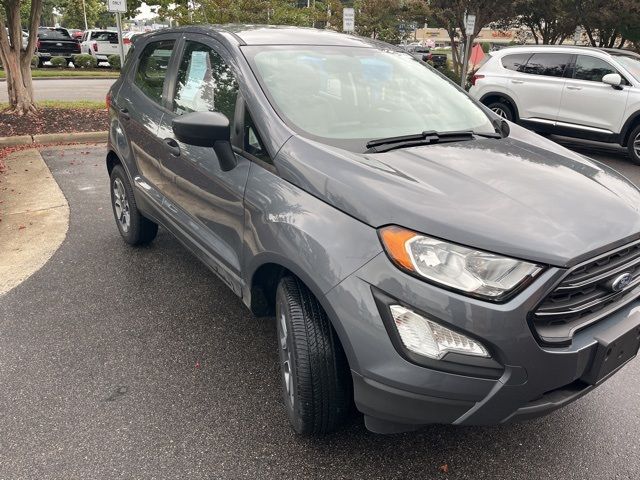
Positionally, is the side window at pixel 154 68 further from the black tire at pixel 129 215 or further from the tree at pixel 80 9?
the tree at pixel 80 9

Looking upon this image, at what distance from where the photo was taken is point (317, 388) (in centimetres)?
215

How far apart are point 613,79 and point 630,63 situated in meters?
0.64

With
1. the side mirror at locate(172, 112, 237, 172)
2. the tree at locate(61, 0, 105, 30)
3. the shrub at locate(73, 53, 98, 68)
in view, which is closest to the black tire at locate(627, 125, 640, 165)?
the side mirror at locate(172, 112, 237, 172)

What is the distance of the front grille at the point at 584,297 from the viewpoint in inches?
71.7

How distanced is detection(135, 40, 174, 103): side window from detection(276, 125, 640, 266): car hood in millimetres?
1732

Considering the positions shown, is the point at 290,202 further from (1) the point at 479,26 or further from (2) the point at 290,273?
(1) the point at 479,26

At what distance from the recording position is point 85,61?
23.6 m

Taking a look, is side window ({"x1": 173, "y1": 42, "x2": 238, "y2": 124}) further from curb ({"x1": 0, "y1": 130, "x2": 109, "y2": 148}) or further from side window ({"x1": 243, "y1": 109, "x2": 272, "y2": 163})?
curb ({"x1": 0, "y1": 130, "x2": 109, "y2": 148})

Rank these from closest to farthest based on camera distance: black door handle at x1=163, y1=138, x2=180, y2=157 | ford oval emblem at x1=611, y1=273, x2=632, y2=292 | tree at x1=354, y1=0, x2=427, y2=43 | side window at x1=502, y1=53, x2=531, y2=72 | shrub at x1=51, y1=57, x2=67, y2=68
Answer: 1. ford oval emblem at x1=611, y1=273, x2=632, y2=292
2. black door handle at x1=163, y1=138, x2=180, y2=157
3. side window at x1=502, y1=53, x2=531, y2=72
4. tree at x1=354, y1=0, x2=427, y2=43
5. shrub at x1=51, y1=57, x2=67, y2=68

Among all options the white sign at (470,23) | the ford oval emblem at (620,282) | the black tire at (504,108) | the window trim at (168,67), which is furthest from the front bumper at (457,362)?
the white sign at (470,23)

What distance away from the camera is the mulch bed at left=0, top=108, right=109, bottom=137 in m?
8.86

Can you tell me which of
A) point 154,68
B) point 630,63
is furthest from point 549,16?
point 154,68

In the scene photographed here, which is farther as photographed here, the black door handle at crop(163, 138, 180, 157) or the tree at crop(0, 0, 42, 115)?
the tree at crop(0, 0, 42, 115)

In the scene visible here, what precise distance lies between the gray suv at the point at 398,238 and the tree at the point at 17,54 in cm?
749
